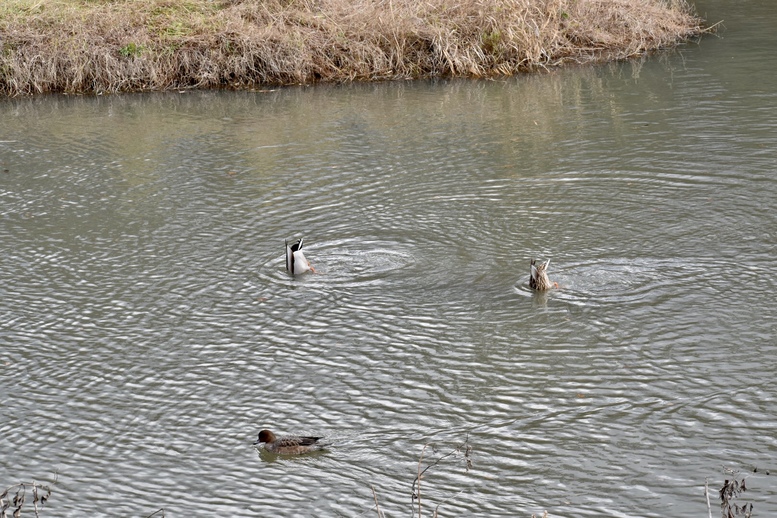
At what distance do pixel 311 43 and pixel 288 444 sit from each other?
48.3 feet

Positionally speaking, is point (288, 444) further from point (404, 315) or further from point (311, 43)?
point (311, 43)

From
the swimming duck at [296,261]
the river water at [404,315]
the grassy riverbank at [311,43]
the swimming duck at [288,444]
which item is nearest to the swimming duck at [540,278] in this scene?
the river water at [404,315]

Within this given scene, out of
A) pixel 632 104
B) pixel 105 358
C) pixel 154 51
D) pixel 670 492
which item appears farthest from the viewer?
pixel 154 51

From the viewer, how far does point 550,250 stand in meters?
9.84

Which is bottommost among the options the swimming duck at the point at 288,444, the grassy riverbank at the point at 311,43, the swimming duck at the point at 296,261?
the swimming duck at the point at 288,444

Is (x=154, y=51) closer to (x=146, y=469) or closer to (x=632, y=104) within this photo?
(x=632, y=104)

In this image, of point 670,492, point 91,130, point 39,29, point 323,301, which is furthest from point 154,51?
point 670,492

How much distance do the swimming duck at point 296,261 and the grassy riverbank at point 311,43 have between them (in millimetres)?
10726

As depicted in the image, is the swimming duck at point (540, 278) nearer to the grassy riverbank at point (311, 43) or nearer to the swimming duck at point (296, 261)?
the swimming duck at point (296, 261)

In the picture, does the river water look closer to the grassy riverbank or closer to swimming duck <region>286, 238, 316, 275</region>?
swimming duck <region>286, 238, 316, 275</region>

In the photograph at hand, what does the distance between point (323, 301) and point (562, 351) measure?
2.33 meters

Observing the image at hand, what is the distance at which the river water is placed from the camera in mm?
6285

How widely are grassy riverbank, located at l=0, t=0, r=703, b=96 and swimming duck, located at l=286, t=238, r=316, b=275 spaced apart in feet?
35.2

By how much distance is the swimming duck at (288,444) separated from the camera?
651cm
